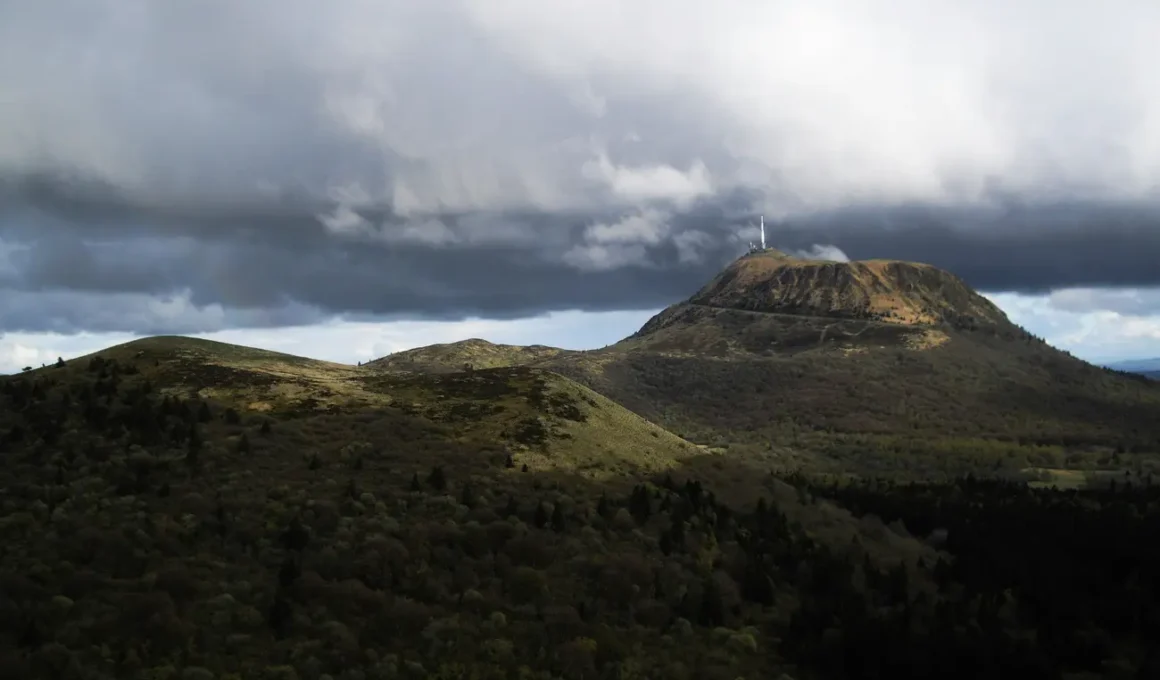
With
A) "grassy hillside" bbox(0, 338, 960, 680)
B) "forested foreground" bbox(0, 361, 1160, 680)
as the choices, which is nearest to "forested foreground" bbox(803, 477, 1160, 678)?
"forested foreground" bbox(0, 361, 1160, 680)

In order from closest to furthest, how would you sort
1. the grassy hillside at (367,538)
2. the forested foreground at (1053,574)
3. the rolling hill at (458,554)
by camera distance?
1. the grassy hillside at (367,538)
2. the rolling hill at (458,554)
3. the forested foreground at (1053,574)

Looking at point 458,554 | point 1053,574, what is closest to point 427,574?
point 458,554

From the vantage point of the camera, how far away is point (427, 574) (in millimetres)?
33156

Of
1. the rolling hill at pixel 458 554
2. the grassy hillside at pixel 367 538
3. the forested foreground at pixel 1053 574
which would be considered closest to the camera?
the grassy hillside at pixel 367 538

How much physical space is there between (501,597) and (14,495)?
2053 centimetres

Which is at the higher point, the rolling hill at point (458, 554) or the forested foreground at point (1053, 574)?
the rolling hill at point (458, 554)

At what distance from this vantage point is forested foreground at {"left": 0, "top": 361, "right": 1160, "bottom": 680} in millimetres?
26828

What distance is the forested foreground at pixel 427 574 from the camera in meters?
26.8

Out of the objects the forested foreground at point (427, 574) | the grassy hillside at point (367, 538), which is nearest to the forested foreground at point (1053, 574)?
the forested foreground at point (427, 574)

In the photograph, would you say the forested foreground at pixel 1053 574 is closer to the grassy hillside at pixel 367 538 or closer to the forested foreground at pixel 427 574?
the forested foreground at pixel 427 574

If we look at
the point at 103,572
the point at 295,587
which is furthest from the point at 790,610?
the point at 103,572

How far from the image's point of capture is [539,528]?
132ft

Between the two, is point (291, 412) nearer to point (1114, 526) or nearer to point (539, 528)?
point (539, 528)

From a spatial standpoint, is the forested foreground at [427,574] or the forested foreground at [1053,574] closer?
the forested foreground at [427,574]
